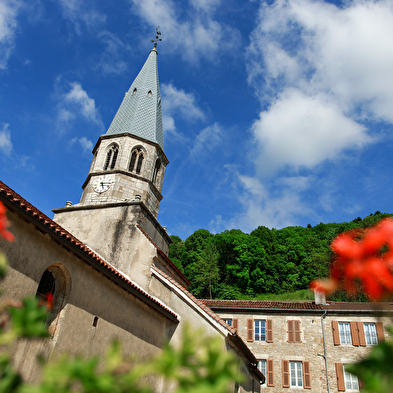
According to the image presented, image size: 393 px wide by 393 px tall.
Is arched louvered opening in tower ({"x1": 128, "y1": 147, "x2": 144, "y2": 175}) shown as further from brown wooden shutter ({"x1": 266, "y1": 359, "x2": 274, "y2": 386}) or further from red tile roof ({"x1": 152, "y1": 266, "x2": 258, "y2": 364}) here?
brown wooden shutter ({"x1": 266, "y1": 359, "x2": 274, "y2": 386})

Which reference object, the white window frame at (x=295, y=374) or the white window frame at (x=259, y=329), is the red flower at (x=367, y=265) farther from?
the white window frame at (x=259, y=329)

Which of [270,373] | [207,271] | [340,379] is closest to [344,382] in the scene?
[340,379]

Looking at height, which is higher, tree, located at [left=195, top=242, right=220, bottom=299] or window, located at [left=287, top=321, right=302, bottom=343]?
tree, located at [left=195, top=242, right=220, bottom=299]

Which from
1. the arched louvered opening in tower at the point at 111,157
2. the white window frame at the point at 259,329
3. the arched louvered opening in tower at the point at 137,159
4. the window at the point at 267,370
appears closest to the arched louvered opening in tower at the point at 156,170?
the arched louvered opening in tower at the point at 137,159

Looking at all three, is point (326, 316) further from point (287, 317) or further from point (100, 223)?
point (100, 223)

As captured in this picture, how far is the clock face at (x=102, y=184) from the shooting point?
17.2 meters

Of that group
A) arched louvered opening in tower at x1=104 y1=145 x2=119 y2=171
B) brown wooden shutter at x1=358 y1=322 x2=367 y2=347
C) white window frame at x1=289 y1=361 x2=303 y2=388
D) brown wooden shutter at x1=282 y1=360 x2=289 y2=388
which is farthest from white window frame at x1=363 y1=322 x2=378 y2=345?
arched louvered opening in tower at x1=104 y1=145 x2=119 y2=171

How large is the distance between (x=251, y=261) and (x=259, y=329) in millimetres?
25126

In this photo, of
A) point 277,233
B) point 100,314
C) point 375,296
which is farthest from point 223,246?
point 375,296

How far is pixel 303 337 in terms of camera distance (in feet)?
80.0

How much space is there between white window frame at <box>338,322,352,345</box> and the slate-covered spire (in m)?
17.5

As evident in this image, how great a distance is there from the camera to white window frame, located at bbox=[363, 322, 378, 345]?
2306 centimetres

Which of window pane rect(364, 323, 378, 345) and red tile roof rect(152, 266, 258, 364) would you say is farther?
window pane rect(364, 323, 378, 345)

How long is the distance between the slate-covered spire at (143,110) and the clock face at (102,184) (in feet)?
10.6
